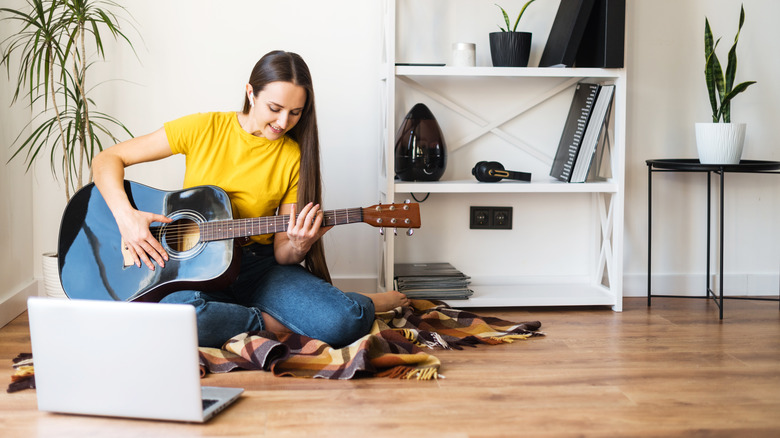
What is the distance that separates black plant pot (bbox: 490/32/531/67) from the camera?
2.43m

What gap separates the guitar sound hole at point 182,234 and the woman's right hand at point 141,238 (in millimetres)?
24

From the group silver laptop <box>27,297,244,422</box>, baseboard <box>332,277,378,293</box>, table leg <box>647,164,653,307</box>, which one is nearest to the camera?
silver laptop <box>27,297,244,422</box>

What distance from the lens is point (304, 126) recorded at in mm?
2033

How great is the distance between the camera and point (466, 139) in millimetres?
2637

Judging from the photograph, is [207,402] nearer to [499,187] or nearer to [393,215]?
[393,215]

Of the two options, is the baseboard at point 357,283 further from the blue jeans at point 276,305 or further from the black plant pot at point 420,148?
the blue jeans at point 276,305

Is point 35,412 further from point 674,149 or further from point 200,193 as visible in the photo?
point 674,149

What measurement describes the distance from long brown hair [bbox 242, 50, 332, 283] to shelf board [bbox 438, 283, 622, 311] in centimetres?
58

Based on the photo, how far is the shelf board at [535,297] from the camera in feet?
8.10

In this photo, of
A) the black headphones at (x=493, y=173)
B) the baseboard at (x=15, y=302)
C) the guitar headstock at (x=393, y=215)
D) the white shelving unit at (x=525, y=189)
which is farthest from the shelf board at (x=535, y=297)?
the baseboard at (x=15, y=302)

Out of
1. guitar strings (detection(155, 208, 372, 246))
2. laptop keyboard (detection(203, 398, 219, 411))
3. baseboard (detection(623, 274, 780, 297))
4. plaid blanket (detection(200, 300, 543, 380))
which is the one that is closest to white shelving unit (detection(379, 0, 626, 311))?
baseboard (detection(623, 274, 780, 297))

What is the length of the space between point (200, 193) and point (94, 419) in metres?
0.66

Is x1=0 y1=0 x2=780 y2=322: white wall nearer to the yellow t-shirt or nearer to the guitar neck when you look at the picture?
the yellow t-shirt

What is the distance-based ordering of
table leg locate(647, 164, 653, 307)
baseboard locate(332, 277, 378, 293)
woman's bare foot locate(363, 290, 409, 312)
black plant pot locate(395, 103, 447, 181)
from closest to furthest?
woman's bare foot locate(363, 290, 409, 312)
black plant pot locate(395, 103, 447, 181)
table leg locate(647, 164, 653, 307)
baseboard locate(332, 277, 378, 293)
